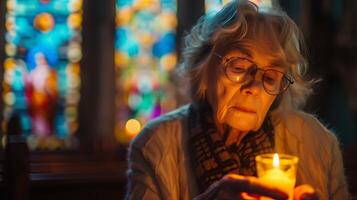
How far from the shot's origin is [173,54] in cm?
372

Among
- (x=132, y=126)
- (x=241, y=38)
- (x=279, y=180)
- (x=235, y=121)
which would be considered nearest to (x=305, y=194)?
(x=279, y=180)

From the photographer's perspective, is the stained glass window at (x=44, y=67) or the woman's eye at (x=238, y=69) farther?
the stained glass window at (x=44, y=67)

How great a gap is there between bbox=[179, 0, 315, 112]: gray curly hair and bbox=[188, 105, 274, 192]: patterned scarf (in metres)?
0.09

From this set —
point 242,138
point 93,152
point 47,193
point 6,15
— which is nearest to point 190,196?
point 242,138

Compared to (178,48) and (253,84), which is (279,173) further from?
(178,48)

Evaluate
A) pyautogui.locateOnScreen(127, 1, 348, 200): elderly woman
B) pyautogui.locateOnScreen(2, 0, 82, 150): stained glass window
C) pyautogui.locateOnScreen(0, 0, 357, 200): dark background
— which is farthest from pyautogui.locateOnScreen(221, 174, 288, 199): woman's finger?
pyautogui.locateOnScreen(2, 0, 82, 150): stained glass window

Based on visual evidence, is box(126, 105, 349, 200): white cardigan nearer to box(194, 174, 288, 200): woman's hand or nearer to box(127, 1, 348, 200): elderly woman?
box(127, 1, 348, 200): elderly woman

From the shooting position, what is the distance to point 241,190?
84cm

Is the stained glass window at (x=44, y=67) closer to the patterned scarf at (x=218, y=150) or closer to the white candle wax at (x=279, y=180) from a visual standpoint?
the patterned scarf at (x=218, y=150)

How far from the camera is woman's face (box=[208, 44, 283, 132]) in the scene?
1.09 m

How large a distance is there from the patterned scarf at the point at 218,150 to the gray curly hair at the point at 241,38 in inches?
3.6

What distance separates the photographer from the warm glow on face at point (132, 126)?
351 cm

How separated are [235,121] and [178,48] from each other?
8.59 feet

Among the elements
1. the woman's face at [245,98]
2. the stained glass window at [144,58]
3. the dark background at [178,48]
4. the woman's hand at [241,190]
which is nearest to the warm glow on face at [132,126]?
the stained glass window at [144,58]
